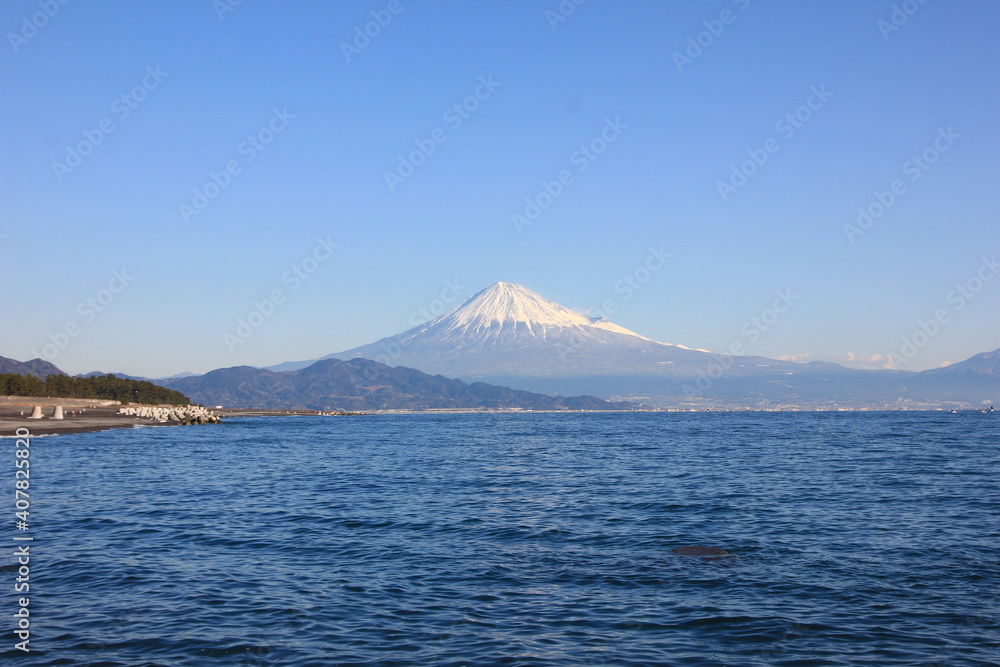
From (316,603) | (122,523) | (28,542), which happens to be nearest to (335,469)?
(122,523)

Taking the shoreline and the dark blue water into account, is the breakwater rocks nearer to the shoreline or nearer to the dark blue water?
the shoreline

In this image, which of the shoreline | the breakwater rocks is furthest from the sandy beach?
the breakwater rocks

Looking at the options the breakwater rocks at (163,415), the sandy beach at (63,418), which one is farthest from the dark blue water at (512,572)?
the breakwater rocks at (163,415)

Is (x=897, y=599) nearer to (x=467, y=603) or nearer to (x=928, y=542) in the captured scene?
(x=928, y=542)

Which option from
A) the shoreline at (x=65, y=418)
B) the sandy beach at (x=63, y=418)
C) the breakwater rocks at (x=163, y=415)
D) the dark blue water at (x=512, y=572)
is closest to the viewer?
the dark blue water at (x=512, y=572)

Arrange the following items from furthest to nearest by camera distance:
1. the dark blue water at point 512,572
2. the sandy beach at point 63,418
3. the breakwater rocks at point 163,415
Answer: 1. the breakwater rocks at point 163,415
2. the sandy beach at point 63,418
3. the dark blue water at point 512,572

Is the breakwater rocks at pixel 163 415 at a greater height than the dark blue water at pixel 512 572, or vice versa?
the breakwater rocks at pixel 163 415

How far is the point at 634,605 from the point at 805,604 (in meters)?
3.64

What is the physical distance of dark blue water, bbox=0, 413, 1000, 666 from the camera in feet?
43.7

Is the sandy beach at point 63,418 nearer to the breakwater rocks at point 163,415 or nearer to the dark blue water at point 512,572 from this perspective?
the breakwater rocks at point 163,415

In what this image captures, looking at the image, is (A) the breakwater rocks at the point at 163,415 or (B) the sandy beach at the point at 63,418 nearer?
(B) the sandy beach at the point at 63,418

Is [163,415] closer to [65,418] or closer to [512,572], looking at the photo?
[65,418]

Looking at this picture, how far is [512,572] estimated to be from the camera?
18875mm

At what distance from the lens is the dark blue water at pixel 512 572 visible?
43.7 feet
